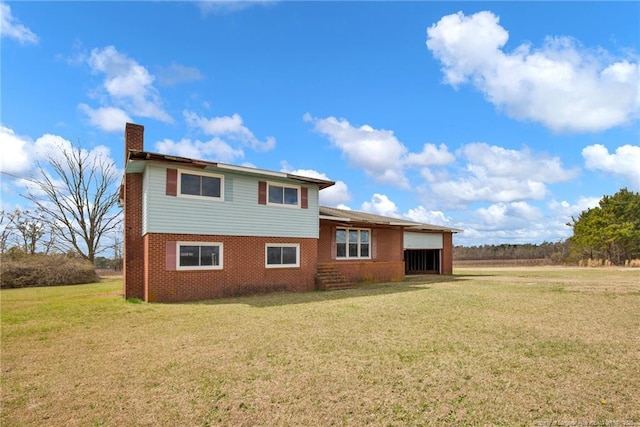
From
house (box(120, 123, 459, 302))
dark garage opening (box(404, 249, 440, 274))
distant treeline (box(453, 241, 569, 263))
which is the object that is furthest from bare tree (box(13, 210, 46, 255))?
distant treeline (box(453, 241, 569, 263))

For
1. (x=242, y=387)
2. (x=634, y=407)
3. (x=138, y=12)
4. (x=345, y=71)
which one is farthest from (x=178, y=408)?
(x=345, y=71)

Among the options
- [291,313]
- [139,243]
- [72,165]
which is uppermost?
[72,165]

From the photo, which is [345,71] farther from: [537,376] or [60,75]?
[537,376]

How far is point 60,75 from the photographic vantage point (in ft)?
50.5

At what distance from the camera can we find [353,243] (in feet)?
68.4

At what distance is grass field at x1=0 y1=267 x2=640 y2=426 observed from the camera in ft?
12.8

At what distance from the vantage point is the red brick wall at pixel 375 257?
18706 mm

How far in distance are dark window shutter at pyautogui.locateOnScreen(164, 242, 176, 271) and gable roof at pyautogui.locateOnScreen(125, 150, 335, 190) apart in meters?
2.80

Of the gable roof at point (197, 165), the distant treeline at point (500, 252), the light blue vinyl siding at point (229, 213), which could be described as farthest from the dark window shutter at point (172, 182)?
the distant treeline at point (500, 252)

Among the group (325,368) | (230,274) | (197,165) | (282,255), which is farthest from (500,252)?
(325,368)

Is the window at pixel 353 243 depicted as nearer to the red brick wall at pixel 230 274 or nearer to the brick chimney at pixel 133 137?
the red brick wall at pixel 230 274

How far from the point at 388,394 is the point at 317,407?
88 cm

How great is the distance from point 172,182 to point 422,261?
2184cm

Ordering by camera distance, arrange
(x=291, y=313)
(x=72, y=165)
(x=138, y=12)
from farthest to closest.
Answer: (x=72, y=165) < (x=138, y=12) < (x=291, y=313)
